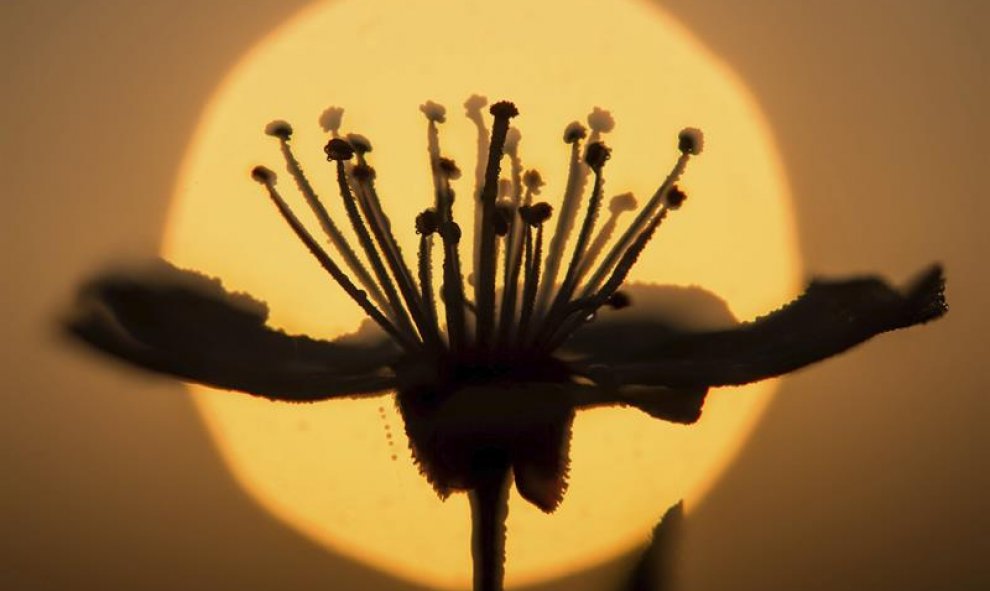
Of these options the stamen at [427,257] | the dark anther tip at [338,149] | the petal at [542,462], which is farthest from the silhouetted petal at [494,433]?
the dark anther tip at [338,149]

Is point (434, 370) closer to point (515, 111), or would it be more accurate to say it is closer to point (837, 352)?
point (515, 111)

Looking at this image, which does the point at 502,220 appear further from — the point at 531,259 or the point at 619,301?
the point at 619,301

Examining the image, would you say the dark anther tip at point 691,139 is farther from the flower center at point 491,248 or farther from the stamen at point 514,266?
the stamen at point 514,266

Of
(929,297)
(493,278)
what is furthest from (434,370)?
(929,297)

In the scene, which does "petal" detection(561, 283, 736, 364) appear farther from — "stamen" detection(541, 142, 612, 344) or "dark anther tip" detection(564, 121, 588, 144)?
"dark anther tip" detection(564, 121, 588, 144)

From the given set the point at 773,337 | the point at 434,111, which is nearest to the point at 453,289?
the point at 434,111

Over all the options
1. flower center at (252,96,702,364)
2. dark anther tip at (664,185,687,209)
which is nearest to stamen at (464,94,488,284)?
flower center at (252,96,702,364)
